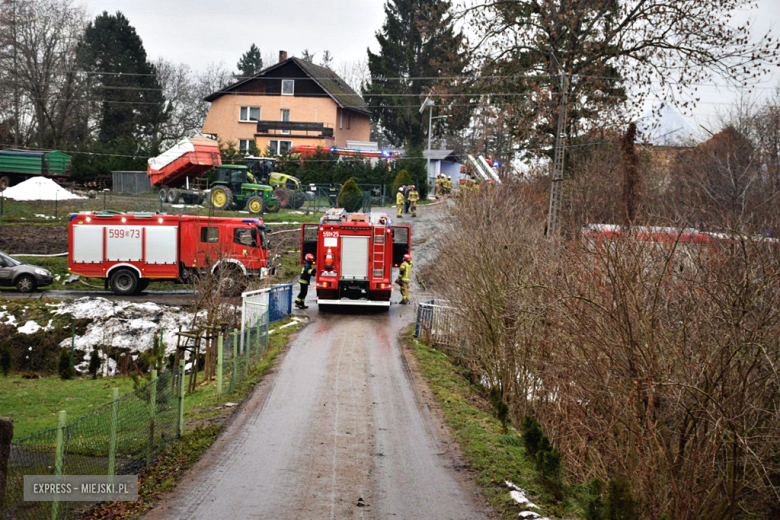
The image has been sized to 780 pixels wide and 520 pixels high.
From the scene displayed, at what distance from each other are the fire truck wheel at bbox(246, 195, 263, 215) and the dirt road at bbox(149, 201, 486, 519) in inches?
1049

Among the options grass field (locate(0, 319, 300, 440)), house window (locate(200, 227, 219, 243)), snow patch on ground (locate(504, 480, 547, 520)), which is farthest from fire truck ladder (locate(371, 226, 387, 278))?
snow patch on ground (locate(504, 480, 547, 520))

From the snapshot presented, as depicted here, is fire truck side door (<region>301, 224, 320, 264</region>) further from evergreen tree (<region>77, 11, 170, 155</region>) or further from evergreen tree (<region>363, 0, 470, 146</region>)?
evergreen tree (<region>77, 11, 170, 155</region>)

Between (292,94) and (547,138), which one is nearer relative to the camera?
(547,138)

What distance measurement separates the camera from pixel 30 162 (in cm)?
5056

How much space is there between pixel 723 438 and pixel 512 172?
26890 millimetres

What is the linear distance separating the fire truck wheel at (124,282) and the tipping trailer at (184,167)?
15.3m

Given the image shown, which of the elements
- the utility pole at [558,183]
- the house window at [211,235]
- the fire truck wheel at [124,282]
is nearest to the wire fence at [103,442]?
the utility pole at [558,183]

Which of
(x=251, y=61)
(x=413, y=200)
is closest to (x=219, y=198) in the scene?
(x=413, y=200)

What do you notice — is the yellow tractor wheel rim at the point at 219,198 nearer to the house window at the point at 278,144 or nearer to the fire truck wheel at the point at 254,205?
the fire truck wheel at the point at 254,205

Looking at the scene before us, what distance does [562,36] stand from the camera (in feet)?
93.4

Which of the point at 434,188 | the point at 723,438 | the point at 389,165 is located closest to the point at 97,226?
the point at 723,438

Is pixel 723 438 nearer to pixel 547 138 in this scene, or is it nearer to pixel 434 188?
pixel 547 138

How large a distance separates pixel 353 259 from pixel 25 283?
1293 cm

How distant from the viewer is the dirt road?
911 cm
